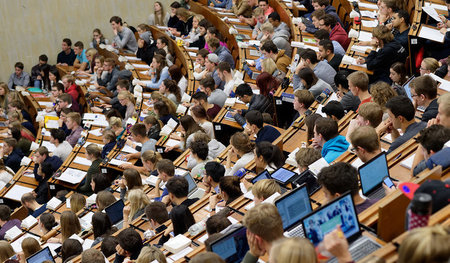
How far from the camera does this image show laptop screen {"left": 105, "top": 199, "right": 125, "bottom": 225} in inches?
A: 248

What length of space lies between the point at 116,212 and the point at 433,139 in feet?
11.0

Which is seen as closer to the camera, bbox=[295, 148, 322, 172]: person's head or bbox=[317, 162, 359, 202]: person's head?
bbox=[317, 162, 359, 202]: person's head

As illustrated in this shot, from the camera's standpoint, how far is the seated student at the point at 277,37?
9.06 meters

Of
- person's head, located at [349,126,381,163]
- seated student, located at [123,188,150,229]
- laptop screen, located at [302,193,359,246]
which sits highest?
laptop screen, located at [302,193,359,246]

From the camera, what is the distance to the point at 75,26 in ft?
42.3

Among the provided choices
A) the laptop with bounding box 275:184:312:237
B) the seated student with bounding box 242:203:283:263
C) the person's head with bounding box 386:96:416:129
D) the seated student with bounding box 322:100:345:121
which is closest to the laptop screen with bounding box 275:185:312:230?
the laptop with bounding box 275:184:312:237

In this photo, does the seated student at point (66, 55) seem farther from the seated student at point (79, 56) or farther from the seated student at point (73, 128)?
the seated student at point (73, 128)

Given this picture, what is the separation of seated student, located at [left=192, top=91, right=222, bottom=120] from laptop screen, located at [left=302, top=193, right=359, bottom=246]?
4504mm

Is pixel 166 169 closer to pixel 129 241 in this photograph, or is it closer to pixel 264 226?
pixel 129 241

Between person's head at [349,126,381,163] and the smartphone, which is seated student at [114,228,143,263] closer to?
person's head at [349,126,381,163]

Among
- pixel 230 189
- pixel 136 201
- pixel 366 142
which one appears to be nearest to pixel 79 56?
pixel 136 201

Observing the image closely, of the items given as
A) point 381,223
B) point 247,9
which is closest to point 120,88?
point 247,9

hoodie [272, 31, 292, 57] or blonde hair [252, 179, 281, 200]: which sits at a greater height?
blonde hair [252, 179, 281, 200]

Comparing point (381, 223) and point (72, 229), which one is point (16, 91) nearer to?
point (72, 229)
